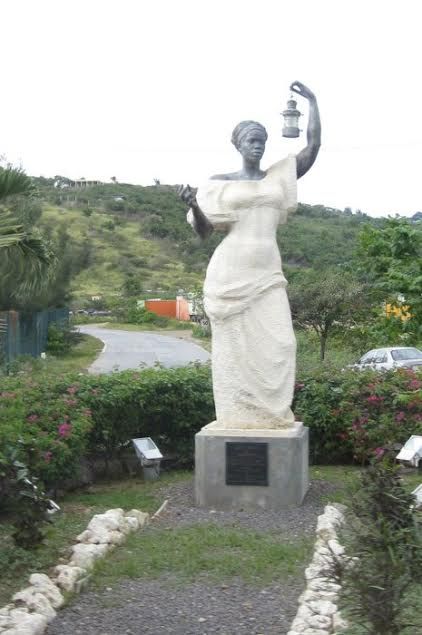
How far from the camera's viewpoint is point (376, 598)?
4191mm

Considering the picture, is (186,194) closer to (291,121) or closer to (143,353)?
(291,121)

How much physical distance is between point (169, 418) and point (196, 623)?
217 inches

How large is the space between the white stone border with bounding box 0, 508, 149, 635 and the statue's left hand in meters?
4.10

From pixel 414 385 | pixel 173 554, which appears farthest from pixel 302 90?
pixel 173 554

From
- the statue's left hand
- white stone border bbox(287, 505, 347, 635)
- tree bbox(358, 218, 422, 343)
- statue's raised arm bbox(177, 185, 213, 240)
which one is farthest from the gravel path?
tree bbox(358, 218, 422, 343)

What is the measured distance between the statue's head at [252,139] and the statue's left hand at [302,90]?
50cm

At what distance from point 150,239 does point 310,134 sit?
75.6 meters

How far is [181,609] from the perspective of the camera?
5664 millimetres

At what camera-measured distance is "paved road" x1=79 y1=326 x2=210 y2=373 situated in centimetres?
2745

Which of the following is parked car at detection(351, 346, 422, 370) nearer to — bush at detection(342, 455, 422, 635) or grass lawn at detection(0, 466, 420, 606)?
grass lawn at detection(0, 466, 420, 606)

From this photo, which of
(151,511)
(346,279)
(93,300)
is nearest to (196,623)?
(151,511)

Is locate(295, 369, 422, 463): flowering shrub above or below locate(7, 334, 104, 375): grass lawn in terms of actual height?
above

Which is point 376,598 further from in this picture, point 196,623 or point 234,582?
point 234,582

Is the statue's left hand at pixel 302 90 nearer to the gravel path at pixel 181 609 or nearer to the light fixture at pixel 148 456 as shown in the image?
the light fixture at pixel 148 456
